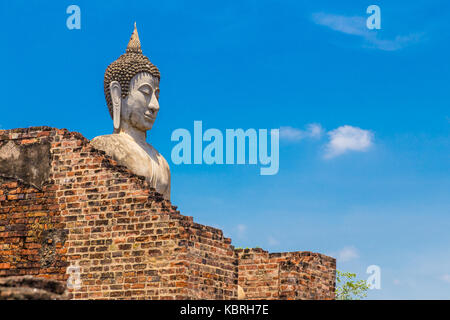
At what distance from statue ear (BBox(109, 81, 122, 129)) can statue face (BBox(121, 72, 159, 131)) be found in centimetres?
9

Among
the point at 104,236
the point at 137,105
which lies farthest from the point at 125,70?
the point at 104,236

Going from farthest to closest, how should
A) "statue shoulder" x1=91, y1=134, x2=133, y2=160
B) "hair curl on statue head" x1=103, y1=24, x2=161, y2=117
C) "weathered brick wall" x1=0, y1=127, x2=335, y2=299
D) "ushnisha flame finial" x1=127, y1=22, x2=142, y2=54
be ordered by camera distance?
"ushnisha flame finial" x1=127, y1=22, x2=142, y2=54
"hair curl on statue head" x1=103, y1=24, x2=161, y2=117
"statue shoulder" x1=91, y1=134, x2=133, y2=160
"weathered brick wall" x1=0, y1=127, x2=335, y2=299

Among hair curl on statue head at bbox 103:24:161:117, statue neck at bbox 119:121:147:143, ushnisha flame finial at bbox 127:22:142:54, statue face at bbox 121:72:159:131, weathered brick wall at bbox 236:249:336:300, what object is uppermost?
ushnisha flame finial at bbox 127:22:142:54

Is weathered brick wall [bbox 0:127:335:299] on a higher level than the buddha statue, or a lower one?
lower

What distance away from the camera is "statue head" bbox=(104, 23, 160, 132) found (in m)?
18.5

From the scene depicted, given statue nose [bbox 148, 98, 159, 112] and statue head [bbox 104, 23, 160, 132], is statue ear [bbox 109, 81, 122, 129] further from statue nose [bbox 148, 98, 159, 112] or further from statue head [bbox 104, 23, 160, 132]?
statue nose [bbox 148, 98, 159, 112]

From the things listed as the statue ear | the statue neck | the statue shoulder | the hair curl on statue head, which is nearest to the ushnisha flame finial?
the hair curl on statue head

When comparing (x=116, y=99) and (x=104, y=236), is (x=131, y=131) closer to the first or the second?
(x=116, y=99)

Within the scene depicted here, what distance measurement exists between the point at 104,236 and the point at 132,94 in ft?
11.7

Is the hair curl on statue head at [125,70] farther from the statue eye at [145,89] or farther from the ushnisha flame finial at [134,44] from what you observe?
the statue eye at [145,89]

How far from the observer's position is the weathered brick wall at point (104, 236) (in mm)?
15711

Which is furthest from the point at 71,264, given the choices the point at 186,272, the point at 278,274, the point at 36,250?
the point at 278,274

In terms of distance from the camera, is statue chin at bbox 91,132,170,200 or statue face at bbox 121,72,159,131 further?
statue face at bbox 121,72,159,131
